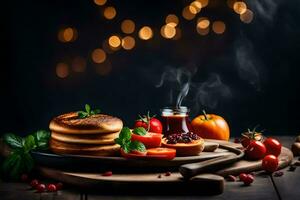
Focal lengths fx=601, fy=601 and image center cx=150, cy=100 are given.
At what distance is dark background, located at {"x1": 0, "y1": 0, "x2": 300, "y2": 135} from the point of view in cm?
504

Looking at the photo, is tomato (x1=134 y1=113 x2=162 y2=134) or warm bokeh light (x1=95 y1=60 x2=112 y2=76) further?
warm bokeh light (x1=95 y1=60 x2=112 y2=76)

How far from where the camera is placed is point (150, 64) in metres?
5.14

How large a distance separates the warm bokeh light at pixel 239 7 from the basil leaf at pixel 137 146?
216 cm

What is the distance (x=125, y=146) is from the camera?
3.38 m

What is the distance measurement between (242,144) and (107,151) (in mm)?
1024

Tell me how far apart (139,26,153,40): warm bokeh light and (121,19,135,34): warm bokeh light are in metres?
0.08

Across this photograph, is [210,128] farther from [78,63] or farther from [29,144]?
[29,144]

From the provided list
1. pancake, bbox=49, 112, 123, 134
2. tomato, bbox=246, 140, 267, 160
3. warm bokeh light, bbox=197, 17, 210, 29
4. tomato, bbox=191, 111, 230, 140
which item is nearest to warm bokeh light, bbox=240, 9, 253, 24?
warm bokeh light, bbox=197, 17, 210, 29

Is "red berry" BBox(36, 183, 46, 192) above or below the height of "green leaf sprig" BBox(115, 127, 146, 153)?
below

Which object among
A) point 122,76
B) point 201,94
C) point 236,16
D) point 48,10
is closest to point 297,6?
point 236,16

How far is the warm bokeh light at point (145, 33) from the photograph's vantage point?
5090 millimetres

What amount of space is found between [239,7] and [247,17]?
0.36 ft

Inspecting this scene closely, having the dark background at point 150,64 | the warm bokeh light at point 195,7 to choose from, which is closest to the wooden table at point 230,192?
the dark background at point 150,64

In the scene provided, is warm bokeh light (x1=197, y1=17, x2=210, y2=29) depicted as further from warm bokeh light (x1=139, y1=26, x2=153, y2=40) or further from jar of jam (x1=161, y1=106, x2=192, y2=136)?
jar of jam (x1=161, y1=106, x2=192, y2=136)
